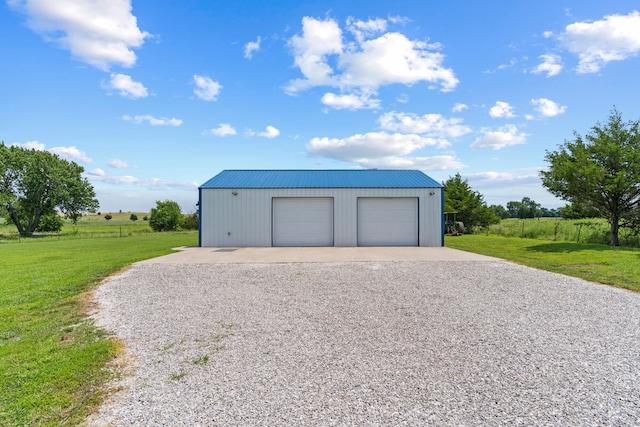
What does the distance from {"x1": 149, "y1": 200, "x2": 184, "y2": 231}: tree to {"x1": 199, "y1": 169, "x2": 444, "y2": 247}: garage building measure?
26401mm

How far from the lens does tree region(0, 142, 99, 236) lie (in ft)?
115

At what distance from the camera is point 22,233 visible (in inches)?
1340

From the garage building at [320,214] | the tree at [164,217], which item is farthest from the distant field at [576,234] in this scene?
the tree at [164,217]

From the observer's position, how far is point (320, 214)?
16062 millimetres

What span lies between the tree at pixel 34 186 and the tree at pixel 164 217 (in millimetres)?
7804

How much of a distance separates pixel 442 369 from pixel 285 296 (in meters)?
3.47

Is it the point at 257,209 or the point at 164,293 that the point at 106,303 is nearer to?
the point at 164,293

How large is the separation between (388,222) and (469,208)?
1413 cm

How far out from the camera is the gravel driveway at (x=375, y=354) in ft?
8.46

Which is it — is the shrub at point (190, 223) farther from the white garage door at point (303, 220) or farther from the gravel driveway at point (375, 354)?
the gravel driveway at point (375, 354)

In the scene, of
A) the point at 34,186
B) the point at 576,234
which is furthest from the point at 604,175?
the point at 34,186

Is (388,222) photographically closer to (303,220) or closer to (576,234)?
(303,220)

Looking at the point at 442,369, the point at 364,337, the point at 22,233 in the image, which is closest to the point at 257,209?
the point at 364,337

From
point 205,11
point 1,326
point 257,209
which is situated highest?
point 205,11
